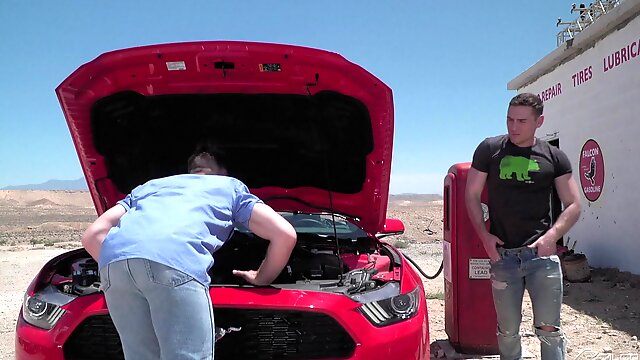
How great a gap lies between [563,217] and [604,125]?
6.05 metres

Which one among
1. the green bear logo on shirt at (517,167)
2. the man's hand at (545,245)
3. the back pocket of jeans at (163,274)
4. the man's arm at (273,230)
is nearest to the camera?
the back pocket of jeans at (163,274)

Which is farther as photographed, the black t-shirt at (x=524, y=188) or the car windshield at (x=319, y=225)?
the car windshield at (x=319, y=225)

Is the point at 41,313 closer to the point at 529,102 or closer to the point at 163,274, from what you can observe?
the point at 163,274

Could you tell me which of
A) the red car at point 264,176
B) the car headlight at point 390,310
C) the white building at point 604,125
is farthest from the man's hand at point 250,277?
the white building at point 604,125

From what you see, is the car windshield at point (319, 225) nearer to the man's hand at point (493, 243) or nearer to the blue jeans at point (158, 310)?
the man's hand at point (493, 243)

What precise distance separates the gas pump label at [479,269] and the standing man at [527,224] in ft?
3.58

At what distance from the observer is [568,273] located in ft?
24.9

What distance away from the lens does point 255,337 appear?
2652mm

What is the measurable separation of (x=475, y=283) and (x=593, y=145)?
5580 mm

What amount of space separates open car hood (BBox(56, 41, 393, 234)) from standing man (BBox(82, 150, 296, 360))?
1161 millimetres

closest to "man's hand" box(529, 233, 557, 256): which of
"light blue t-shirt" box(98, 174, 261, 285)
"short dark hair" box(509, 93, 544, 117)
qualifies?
"short dark hair" box(509, 93, 544, 117)

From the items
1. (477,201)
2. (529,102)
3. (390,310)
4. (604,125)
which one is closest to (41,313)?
(390,310)

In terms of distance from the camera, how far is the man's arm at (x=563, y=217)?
3.10 metres

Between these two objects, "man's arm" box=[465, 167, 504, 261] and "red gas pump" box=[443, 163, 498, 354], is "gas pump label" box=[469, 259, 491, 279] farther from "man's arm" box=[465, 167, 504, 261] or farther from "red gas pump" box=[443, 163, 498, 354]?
"man's arm" box=[465, 167, 504, 261]
